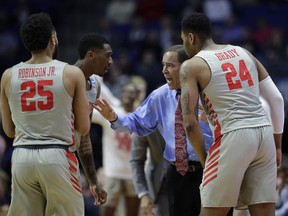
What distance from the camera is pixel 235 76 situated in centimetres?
642

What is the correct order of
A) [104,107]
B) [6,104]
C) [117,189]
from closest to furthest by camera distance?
[6,104]
[104,107]
[117,189]

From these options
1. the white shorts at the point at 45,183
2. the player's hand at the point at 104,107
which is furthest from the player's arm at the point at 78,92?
the player's hand at the point at 104,107

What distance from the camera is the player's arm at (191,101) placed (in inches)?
248

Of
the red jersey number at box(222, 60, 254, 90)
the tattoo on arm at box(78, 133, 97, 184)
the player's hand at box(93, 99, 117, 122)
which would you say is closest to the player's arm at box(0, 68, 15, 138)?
the tattoo on arm at box(78, 133, 97, 184)

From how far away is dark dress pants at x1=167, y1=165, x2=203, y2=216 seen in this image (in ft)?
23.9

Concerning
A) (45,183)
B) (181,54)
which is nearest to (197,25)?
(181,54)

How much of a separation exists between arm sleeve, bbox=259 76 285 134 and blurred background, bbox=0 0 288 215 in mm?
8115

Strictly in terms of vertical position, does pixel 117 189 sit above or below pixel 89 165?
below

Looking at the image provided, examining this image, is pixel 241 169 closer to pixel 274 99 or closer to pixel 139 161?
pixel 274 99

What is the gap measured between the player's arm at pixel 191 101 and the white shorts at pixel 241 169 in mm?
202

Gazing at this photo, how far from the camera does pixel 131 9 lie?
18.9 meters

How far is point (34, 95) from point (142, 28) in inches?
471

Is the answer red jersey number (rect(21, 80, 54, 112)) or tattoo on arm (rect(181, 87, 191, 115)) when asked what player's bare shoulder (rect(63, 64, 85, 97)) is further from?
tattoo on arm (rect(181, 87, 191, 115))

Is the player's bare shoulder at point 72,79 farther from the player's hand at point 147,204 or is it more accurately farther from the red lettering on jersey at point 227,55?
the player's hand at point 147,204
